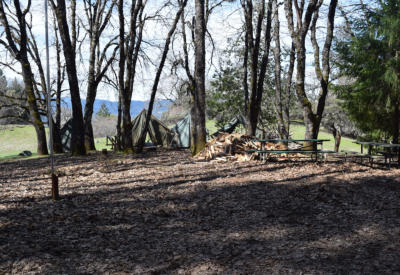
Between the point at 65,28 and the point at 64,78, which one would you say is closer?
the point at 65,28

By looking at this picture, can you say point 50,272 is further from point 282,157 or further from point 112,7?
point 112,7

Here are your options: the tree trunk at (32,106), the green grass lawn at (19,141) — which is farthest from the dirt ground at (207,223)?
the green grass lawn at (19,141)

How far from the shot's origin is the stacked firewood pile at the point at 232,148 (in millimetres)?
9719

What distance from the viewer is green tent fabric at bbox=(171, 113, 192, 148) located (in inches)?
770

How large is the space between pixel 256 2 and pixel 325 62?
4.43 m

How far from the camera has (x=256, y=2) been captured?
13359 mm

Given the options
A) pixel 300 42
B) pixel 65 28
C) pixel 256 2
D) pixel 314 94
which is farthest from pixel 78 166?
pixel 314 94

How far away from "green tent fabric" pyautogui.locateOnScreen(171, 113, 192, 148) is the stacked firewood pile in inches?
357

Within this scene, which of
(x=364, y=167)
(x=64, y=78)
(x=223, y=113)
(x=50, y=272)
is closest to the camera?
(x=50, y=272)

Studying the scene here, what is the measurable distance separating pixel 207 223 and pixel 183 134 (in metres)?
15.2

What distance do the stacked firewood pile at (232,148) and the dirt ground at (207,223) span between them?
1852 millimetres

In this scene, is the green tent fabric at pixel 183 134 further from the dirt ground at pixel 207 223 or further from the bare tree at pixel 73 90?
the dirt ground at pixel 207 223

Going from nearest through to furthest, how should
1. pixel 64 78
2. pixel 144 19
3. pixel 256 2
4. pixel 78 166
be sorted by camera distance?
pixel 78 166 < pixel 256 2 < pixel 144 19 < pixel 64 78

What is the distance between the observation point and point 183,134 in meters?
19.7
